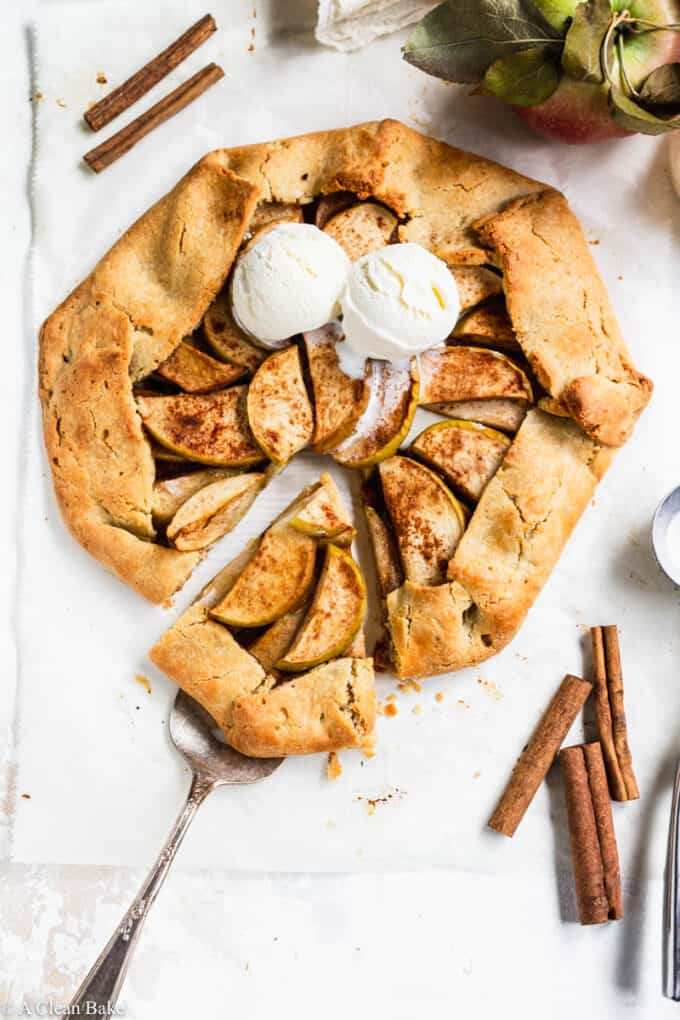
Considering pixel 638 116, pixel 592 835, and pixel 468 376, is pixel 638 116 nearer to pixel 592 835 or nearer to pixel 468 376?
pixel 468 376

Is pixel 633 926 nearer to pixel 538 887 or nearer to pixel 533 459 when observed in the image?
pixel 538 887

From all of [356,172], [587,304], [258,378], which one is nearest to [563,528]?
[587,304]

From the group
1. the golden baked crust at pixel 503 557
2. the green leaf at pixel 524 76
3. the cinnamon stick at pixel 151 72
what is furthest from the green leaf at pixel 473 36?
the golden baked crust at pixel 503 557

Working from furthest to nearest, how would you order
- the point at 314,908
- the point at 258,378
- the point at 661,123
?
1. the point at 314,908
2. the point at 258,378
3. the point at 661,123

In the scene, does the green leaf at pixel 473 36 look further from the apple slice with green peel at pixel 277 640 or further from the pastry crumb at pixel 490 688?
the pastry crumb at pixel 490 688

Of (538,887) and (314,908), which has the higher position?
(314,908)

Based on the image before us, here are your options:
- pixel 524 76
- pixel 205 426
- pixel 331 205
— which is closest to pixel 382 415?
pixel 205 426

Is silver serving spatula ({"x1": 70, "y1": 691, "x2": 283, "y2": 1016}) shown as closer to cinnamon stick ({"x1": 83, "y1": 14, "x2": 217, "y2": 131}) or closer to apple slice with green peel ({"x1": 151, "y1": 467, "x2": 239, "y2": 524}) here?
apple slice with green peel ({"x1": 151, "y1": 467, "x2": 239, "y2": 524})
